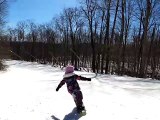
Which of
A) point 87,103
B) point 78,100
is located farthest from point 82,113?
point 87,103

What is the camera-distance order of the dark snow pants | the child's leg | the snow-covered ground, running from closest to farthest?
the snow-covered ground < the child's leg < the dark snow pants

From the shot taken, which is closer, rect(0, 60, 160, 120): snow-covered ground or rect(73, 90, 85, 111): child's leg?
rect(0, 60, 160, 120): snow-covered ground

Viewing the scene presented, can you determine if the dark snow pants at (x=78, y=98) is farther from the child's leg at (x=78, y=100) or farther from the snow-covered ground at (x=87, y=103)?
the snow-covered ground at (x=87, y=103)

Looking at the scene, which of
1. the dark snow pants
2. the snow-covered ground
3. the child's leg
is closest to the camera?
the snow-covered ground

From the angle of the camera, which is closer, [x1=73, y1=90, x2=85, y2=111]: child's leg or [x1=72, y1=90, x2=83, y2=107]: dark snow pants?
[x1=73, y1=90, x2=85, y2=111]: child's leg

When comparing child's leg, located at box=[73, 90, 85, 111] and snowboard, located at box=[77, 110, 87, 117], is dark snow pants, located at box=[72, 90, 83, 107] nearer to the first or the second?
child's leg, located at box=[73, 90, 85, 111]

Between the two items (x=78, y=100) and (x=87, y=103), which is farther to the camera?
(x=87, y=103)

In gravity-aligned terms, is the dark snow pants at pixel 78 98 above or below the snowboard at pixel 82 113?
above

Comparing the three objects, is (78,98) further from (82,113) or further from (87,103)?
(87,103)

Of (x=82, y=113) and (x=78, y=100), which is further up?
(x=78, y=100)

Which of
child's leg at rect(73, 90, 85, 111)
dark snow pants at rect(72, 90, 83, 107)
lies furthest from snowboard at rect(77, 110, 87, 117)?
Answer: dark snow pants at rect(72, 90, 83, 107)

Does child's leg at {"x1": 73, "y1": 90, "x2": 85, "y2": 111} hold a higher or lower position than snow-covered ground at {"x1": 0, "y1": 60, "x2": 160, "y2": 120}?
higher

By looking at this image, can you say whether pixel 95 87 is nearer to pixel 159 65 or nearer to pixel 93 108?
pixel 93 108

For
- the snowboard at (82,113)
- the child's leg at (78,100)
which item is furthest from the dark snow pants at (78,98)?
the snowboard at (82,113)
